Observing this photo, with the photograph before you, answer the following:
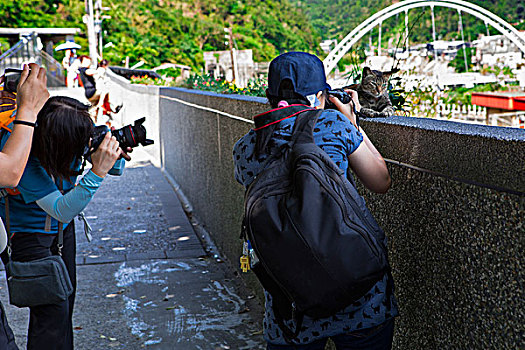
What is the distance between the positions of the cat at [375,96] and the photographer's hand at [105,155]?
122cm

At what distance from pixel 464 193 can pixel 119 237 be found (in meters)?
5.40

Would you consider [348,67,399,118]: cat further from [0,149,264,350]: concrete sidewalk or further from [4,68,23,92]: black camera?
[0,149,264,350]: concrete sidewalk

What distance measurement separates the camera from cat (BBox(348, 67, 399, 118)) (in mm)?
3152

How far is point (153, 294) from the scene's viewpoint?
5297 millimetres

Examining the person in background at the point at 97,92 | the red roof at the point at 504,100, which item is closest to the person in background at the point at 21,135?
the person in background at the point at 97,92

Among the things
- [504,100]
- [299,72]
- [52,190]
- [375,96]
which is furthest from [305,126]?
[504,100]

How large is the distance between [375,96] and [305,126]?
1.06 meters

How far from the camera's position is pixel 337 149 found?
219 centimetres

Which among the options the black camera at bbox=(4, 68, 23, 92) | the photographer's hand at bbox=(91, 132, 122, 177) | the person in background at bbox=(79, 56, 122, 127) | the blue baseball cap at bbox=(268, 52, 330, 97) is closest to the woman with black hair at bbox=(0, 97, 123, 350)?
the photographer's hand at bbox=(91, 132, 122, 177)

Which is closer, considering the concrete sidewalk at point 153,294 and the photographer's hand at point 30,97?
the photographer's hand at point 30,97

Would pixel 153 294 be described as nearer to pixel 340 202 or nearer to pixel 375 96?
pixel 375 96

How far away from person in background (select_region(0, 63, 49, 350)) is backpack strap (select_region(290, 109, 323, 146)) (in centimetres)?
102

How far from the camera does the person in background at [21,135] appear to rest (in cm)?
238

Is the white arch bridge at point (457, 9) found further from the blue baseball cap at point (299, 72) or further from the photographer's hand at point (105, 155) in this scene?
the blue baseball cap at point (299, 72)
